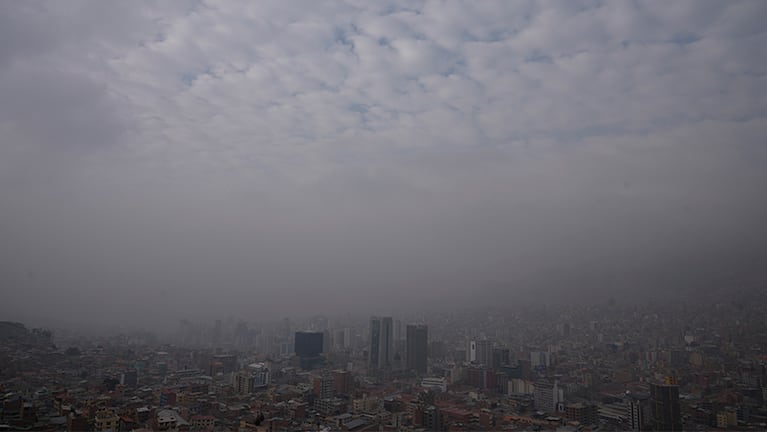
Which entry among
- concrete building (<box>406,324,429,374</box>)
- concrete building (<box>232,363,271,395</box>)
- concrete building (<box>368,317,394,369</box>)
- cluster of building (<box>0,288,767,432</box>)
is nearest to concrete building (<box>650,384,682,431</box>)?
cluster of building (<box>0,288,767,432</box>)

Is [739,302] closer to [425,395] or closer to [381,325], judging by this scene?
[425,395]

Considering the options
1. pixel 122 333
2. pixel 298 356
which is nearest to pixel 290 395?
pixel 298 356

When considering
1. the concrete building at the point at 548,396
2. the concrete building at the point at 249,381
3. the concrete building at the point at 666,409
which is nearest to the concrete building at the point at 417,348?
the concrete building at the point at 249,381

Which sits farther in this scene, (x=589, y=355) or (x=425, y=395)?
(x=589, y=355)

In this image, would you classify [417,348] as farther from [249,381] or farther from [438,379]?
[249,381]

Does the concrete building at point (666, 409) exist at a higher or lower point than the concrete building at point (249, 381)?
higher

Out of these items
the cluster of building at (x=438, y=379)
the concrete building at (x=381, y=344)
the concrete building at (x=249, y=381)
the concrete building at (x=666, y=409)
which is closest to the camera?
the concrete building at (x=666, y=409)

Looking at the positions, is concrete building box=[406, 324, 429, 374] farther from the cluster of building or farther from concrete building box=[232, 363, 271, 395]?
concrete building box=[232, 363, 271, 395]

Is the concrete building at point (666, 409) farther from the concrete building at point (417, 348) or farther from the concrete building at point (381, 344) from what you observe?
the concrete building at point (381, 344)

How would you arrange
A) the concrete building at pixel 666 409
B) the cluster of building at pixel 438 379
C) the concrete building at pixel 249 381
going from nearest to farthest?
the concrete building at pixel 666 409 → the cluster of building at pixel 438 379 → the concrete building at pixel 249 381
